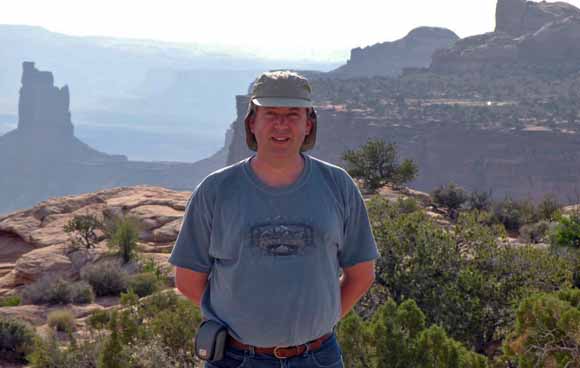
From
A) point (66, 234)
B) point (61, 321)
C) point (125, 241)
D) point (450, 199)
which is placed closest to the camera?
point (61, 321)

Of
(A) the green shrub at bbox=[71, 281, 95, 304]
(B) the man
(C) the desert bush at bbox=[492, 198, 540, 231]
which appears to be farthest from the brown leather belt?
(C) the desert bush at bbox=[492, 198, 540, 231]

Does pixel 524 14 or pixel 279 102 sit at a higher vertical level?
pixel 524 14

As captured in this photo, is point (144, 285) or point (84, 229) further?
point (84, 229)

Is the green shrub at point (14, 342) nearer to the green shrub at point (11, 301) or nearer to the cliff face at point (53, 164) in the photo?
the green shrub at point (11, 301)

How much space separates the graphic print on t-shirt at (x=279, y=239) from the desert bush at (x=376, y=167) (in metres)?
15.9

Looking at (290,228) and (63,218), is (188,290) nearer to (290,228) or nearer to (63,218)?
(290,228)

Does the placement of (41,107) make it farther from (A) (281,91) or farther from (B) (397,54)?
(A) (281,91)

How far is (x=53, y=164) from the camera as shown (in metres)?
125

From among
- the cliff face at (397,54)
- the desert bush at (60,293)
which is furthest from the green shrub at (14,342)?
the cliff face at (397,54)

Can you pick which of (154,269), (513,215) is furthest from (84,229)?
(513,215)

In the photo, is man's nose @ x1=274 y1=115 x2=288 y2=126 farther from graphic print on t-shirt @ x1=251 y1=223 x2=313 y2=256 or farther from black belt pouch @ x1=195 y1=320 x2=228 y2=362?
black belt pouch @ x1=195 y1=320 x2=228 y2=362

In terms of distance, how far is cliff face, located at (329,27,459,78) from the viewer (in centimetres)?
11888

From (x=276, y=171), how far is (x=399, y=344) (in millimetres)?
2779

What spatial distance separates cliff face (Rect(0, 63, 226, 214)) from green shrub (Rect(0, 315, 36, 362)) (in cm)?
9595
